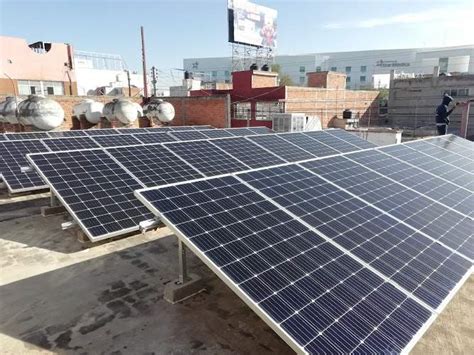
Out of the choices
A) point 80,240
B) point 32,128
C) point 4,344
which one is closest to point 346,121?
point 32,128

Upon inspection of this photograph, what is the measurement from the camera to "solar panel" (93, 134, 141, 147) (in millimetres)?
15945

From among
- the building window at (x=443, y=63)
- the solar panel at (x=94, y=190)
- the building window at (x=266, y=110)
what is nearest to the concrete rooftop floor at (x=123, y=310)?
the solar panel at (x=94, y=190)

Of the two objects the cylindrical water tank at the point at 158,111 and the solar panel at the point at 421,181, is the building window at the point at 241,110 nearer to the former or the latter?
the cylindrical water tank at the point at 158,111

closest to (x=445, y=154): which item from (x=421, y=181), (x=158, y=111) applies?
(x=421, y=181)

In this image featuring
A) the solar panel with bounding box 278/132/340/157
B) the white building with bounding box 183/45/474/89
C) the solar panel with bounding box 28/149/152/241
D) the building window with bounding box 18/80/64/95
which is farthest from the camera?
the white building with bounding box 183/45/474/89

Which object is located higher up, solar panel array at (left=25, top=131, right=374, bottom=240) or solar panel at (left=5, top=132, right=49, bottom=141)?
solar panel at (left=5, top=132, right=49, bottom=141)

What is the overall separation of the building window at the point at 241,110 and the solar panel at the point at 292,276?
27.8m

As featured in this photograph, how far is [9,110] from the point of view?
2409 cm

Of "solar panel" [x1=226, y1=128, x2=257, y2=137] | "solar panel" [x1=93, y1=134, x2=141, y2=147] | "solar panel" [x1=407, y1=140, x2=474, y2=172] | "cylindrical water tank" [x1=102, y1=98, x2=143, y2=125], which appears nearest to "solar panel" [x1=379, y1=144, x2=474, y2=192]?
"solar panel" [x1=407, y1=140, x2=474, y2=172]

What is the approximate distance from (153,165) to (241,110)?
23.5 m

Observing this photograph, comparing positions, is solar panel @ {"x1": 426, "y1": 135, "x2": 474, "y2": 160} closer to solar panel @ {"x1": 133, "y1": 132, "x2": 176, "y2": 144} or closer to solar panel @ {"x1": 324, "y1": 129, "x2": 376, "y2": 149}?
solar panel @ {"x1": 324, "y1": 129, "x2": 376, "y2": 149}

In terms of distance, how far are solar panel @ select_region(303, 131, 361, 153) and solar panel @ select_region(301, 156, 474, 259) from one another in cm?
537

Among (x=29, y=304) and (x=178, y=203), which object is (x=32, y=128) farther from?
(x=178, y=203)

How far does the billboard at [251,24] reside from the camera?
39938 millimetres
